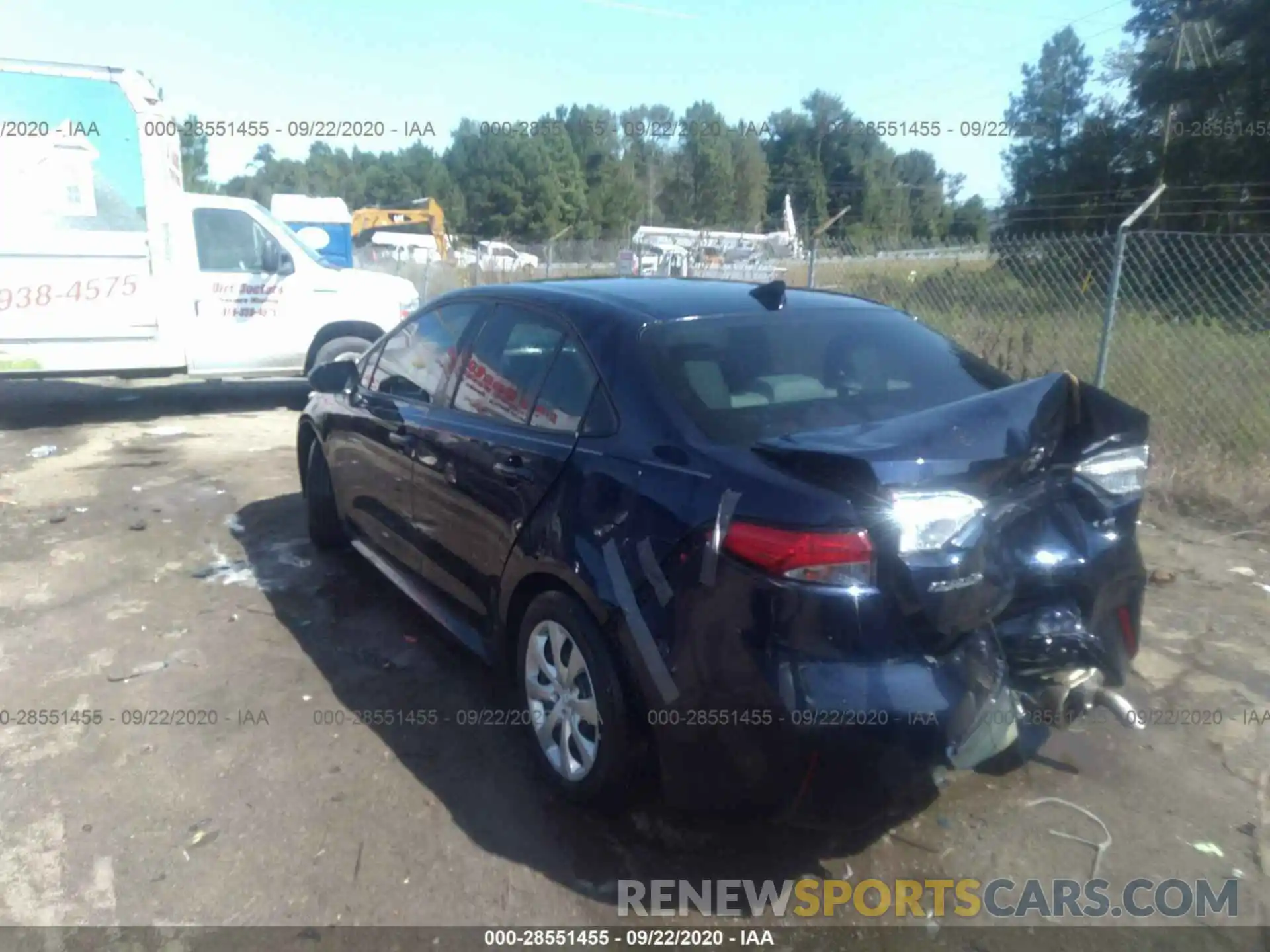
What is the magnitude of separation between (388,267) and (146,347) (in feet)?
44.3

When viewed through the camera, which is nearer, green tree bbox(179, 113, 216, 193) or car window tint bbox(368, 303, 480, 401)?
car window tint bbox(368, 303, 480, 401)

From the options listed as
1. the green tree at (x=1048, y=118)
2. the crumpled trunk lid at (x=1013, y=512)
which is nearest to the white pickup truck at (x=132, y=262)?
the crumpled trunk lid at (x=1013, y=512)

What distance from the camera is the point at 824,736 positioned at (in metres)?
2.51

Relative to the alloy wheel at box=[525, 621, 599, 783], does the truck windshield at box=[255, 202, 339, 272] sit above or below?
above

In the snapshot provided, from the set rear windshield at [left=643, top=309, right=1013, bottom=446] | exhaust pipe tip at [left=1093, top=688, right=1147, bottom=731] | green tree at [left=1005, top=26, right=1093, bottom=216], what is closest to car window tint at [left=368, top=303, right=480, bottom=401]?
rear windshield at [left=643, top=309, right=1013, bottom=446]

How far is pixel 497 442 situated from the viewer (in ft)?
11.9

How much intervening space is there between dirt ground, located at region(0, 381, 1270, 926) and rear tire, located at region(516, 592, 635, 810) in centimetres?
16

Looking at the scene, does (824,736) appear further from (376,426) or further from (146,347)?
(146,347)

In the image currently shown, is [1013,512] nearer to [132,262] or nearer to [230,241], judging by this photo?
[132,262]

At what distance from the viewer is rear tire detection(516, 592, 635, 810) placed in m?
2.99

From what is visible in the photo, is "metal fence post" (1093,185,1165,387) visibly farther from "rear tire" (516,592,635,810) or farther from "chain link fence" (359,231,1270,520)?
"rear tire" (516,592,635,810)

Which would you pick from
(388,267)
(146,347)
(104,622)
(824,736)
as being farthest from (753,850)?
(388,267)

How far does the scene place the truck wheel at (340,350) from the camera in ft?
33.3

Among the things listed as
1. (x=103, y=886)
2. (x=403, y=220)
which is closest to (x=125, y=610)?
(x=103, y=886)
